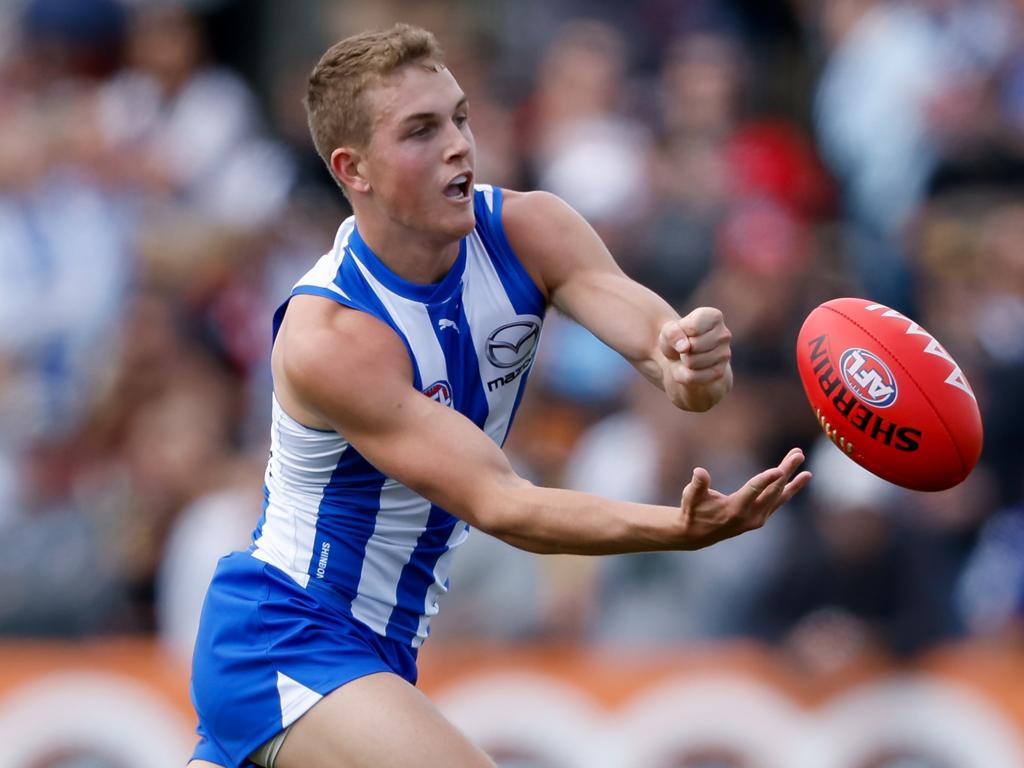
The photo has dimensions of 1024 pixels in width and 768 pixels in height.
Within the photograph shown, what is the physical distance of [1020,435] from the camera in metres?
9.03

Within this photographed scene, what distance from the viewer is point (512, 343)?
220 inches

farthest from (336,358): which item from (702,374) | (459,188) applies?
(702,374)

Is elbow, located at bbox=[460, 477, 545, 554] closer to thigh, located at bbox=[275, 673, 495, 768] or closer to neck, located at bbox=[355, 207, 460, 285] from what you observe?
thigh, located at bbox=[275, 673, 495, 768]

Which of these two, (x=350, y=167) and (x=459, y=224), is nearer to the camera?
(x=459, y=224)

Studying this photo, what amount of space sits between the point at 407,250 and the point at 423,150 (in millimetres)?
Result: 337

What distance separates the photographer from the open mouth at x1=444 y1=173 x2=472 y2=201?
5.34m

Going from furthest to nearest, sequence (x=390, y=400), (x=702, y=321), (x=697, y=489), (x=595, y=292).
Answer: (x=595, y=292) → (x=390, y=400) → (x=702, y=321) → (x=697, y=489)

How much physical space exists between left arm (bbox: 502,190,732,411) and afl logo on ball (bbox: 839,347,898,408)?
387mm

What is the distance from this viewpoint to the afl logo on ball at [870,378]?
5066 millimetres

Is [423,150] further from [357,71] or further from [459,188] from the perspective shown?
[357,71]

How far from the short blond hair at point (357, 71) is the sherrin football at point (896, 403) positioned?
1585 mm

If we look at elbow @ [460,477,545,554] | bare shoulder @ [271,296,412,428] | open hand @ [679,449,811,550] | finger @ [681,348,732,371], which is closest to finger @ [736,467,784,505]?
open hand @ [679,449,811,550]

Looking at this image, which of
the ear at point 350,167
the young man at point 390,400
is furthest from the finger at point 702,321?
the ear at point 350,167

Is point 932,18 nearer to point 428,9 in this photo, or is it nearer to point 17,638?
point 428,9
